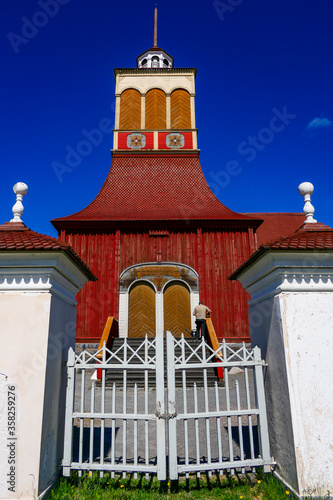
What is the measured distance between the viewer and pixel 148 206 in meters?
14.6

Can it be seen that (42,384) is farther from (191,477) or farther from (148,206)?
(148,206)

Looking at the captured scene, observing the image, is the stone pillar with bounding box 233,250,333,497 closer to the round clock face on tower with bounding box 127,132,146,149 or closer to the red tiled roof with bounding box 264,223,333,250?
the red tiled roof with bounding box 264,223,333,250

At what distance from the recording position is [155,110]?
17297mm

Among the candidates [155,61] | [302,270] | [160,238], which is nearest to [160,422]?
[302,270]

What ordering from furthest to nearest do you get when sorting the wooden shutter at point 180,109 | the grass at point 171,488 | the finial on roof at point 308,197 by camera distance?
the wooden shutter at point 180,109, the finial on roof at point 308,197, the grass at point 171,488

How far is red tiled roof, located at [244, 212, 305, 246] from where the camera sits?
18.0 m

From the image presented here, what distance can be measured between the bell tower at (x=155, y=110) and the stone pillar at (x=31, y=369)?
13.7 meters

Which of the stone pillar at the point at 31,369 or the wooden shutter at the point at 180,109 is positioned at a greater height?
the wooden shutter at the point at 180,109

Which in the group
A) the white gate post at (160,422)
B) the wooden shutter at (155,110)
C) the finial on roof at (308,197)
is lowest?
the white gate post at (160,422)

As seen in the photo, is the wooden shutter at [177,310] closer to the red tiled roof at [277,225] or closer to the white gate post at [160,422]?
the red tiled roof at [277,225]

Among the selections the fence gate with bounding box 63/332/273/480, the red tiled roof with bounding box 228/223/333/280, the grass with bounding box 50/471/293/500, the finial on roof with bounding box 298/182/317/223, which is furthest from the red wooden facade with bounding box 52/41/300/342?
the grass with bounding box 50/471/293/500

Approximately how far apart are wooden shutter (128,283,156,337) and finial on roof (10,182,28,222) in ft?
28.8

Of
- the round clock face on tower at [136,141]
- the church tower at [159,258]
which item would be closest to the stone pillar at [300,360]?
the church tower at [159,258]

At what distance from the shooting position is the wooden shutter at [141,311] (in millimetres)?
12952
